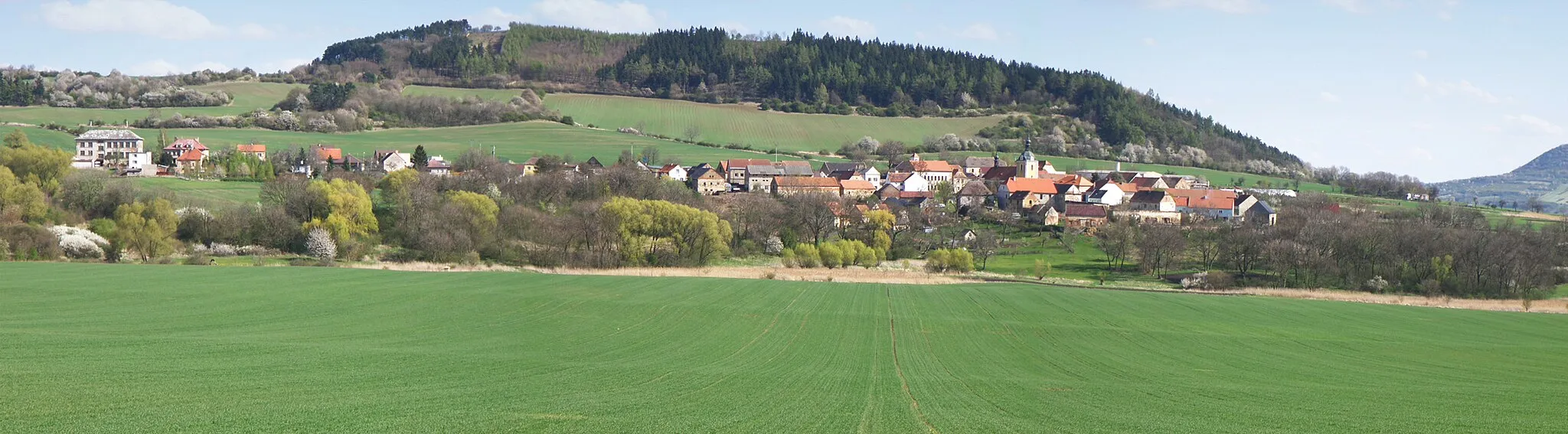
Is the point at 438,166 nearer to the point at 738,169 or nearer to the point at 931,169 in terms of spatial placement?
the point at 738,169

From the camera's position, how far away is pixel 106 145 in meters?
108

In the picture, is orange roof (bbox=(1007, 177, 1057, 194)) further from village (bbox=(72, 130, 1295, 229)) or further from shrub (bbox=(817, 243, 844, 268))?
shrub (bbox=(817, 243, 844, 268))

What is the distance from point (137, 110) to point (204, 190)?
73.4 m

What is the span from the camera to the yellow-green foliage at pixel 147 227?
60875 millimetres

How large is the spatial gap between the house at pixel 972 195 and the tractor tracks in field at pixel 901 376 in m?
65.2

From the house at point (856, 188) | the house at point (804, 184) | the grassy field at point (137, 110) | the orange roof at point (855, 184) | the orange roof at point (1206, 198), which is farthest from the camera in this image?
the grassy field at point (137, 110)

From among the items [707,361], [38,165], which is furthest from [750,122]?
[707,361]

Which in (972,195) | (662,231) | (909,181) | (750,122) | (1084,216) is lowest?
(662,231)

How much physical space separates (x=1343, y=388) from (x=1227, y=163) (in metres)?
162

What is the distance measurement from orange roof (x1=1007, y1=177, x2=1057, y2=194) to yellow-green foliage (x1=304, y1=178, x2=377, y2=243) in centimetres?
6712

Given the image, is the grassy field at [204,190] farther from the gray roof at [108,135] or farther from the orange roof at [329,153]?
the gray roof at [108,135]

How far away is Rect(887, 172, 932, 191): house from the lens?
122188 millimetres

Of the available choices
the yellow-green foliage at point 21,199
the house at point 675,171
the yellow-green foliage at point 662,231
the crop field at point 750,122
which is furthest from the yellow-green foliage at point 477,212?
the crop field at point 750,122

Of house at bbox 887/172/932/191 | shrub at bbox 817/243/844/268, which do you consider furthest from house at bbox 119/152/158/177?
house at bbox 887/172/932/191
